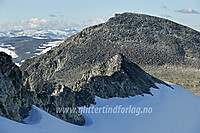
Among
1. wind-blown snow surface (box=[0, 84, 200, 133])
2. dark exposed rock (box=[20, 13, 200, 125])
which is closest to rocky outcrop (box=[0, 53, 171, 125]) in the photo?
wind-blown snow surface (box=[0, 84, 200, 133])

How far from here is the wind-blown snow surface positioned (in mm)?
15836

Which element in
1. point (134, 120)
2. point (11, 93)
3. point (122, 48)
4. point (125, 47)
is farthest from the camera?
point (125, 47)

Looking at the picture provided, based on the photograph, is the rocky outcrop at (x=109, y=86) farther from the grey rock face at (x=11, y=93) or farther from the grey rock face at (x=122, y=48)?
the grey rock face at (x=122, y=48)

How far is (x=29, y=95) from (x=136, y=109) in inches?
508

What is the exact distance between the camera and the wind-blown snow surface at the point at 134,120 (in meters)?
15.8

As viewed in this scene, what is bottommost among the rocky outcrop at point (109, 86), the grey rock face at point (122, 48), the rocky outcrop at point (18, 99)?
the grey rock face at point (122, 48)

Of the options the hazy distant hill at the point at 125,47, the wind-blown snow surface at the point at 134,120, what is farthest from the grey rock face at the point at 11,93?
the hazy distant hill at the point at 125,47

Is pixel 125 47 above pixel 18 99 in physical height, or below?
below

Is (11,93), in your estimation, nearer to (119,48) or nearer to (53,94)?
(53,94)

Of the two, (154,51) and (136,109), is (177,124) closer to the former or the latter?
(136,109)

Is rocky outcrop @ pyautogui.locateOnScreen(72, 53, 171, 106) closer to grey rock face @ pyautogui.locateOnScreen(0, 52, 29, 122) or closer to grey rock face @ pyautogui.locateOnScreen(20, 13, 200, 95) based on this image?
grey rock face @ pyautogui.locateOnScreen(0, 52, 29, 122)

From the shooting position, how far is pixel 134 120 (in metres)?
23.4

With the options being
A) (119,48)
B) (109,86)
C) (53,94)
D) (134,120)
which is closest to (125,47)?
(119,48)

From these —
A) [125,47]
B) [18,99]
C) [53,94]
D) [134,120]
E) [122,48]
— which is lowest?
[122,48]
